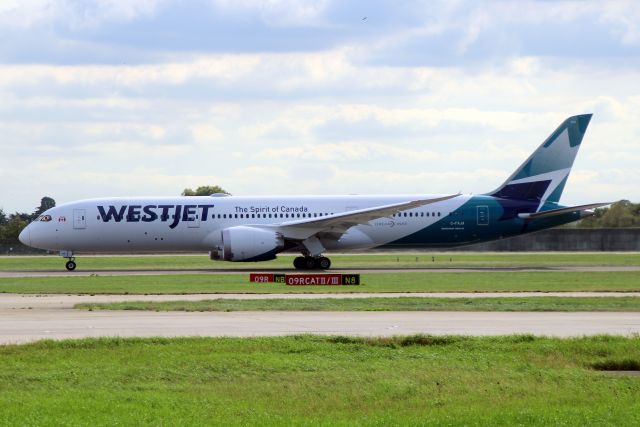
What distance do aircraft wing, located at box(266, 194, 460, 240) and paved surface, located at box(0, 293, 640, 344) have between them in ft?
68.3

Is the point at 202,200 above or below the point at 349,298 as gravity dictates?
above

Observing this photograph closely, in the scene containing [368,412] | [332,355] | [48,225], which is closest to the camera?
[368,412]

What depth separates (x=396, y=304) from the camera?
1040 inches

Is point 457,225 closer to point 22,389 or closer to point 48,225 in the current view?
point 48,225

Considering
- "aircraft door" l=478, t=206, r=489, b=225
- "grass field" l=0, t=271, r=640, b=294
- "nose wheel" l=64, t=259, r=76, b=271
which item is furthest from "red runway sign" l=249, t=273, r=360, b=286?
"nose wheel" l=64, t=259, r=76, b=271

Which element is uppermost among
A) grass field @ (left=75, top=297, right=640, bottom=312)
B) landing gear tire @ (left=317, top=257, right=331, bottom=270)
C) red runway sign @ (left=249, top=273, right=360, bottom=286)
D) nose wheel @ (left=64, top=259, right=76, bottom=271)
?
nose wheel @ (left=64, top=259, right=76, bottom=271)

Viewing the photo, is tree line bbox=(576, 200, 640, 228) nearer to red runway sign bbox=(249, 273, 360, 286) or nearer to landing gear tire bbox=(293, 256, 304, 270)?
landing gear tire bbox=(293, 256, 304, 270)

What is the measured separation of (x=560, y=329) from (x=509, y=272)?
23180 mm

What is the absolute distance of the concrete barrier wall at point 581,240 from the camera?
81750 millimetres

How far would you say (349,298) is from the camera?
94.5 feet

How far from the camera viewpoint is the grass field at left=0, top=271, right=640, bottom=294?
1309 inches

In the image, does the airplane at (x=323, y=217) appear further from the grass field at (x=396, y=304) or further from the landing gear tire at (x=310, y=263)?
the grass field at (x=396, y=304)

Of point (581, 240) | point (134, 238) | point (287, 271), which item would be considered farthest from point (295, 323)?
point (581, 240)

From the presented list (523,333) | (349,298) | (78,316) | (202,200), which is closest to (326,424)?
(523,333)
